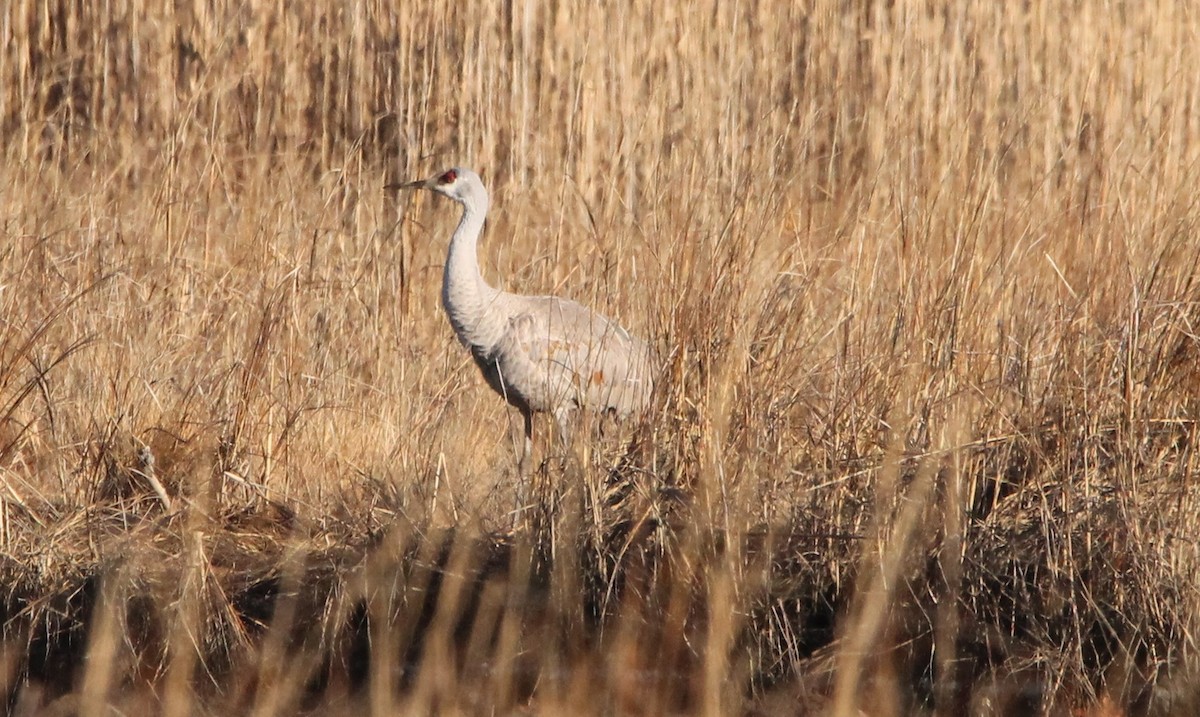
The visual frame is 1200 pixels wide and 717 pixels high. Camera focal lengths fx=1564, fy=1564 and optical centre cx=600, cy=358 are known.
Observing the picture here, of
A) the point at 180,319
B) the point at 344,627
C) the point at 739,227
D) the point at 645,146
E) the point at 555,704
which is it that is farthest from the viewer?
the point at 645,146

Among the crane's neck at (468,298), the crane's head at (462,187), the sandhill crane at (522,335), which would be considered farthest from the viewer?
the crane's head at (462,187)

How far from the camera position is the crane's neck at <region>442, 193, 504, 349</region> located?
4789 millimetres

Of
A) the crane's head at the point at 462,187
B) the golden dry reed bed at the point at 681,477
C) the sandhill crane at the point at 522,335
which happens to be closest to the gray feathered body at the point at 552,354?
the sandhill crane at the point at 522,335

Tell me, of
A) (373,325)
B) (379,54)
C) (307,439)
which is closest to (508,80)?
(379,54)

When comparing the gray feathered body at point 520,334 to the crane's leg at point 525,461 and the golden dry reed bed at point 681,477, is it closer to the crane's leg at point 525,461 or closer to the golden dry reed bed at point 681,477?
the crane's leg at point 525,461

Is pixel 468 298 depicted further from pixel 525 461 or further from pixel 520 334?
pixel 525 461

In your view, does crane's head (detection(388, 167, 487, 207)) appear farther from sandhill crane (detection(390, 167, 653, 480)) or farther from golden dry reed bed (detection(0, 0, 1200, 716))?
Result: golden dry reed bed (detection(0, 0, 1200, 716))

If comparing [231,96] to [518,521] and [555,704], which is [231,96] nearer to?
[518,521]

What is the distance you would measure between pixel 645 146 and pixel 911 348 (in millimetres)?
2307

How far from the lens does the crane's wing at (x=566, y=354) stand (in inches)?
159

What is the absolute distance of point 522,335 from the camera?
15.4ft

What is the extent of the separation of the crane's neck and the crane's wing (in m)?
0.08

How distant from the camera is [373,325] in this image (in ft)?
17.3

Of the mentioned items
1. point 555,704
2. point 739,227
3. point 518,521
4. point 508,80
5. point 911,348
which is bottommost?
point 555,704
